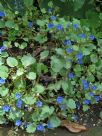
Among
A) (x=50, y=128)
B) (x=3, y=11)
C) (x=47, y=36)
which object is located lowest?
(x=50, y=128)

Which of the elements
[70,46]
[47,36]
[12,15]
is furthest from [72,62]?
[12,15]

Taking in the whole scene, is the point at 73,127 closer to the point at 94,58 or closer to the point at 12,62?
the point at 94,58

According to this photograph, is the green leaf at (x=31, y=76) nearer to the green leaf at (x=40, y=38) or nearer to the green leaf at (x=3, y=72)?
the green leaf at (x=3, y=72)

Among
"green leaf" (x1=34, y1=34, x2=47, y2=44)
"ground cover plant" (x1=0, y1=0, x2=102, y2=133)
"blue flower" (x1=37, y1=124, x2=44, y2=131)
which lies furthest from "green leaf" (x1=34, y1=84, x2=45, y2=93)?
"green leaf" (x1=34, y1=34, x2=47, y2=44)

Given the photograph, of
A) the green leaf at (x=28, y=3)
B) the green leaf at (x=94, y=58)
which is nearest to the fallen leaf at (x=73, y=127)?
the green leaf at (x=94, y=58)

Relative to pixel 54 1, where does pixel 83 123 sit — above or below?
below

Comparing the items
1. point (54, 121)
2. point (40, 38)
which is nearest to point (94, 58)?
point (40, 38)

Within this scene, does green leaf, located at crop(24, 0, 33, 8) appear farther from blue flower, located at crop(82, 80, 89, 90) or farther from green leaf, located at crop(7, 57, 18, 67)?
blue flower, located at crop(82, 80, 89, 90)

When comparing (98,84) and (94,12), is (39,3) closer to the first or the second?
(94,12)

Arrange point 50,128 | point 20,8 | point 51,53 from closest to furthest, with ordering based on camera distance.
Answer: point 50,128 < point 51,53 < point 20,8
